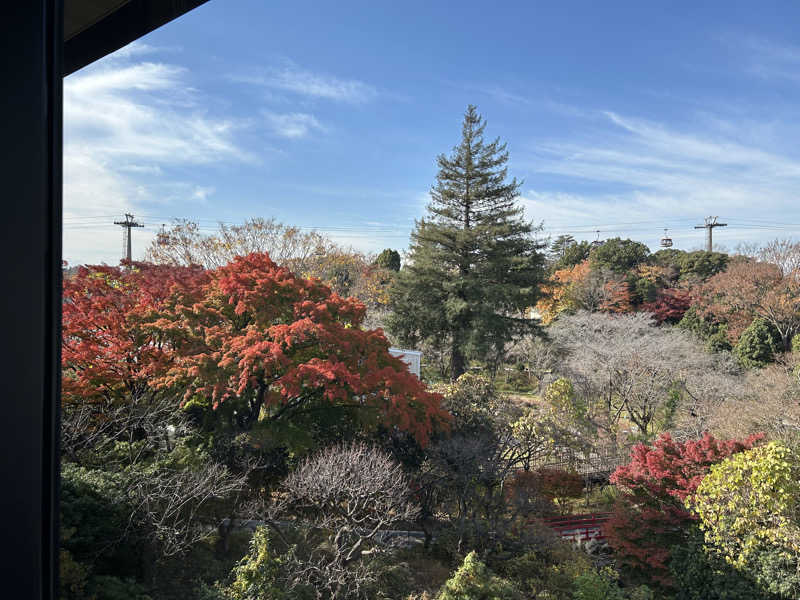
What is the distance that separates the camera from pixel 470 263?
31.7 feet

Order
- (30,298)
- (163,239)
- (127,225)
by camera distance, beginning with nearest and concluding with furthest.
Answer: (30,298)
(127,225)
(163,239)

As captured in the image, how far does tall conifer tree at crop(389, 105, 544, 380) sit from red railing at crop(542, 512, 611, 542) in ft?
13.3

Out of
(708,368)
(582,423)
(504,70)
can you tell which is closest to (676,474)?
(582,423)

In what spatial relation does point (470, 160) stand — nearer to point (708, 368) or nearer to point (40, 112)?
point (708, 368)

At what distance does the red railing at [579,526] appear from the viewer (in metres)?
4.78

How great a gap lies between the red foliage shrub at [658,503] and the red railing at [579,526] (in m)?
0.54

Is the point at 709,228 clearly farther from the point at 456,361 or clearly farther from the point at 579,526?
the point at 579,526

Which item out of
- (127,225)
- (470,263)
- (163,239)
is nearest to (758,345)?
(470,263)

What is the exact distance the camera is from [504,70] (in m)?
2.19

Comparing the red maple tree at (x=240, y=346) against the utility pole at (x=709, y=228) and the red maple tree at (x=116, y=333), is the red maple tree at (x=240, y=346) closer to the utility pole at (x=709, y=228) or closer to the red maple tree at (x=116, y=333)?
the red maple tree at (x=116, y=333)

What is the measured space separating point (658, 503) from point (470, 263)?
612cm

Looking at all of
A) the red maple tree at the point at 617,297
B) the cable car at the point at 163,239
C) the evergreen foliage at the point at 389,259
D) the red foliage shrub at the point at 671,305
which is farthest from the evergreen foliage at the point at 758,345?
the cable car at the point at 163,239

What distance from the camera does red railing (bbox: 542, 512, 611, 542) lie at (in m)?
4.78

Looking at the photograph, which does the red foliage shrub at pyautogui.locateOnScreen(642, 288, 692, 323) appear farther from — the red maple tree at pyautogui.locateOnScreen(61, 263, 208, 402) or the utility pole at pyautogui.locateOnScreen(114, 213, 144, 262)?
the utility pole at pyautogui.locateOnScreen(114, 213, 144, 262)
